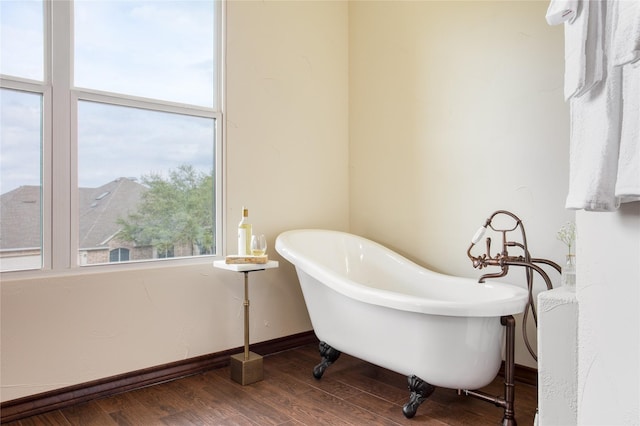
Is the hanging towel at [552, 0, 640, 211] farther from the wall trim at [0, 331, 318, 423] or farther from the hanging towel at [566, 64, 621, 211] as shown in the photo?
the wall trim at [0, 331, 318, 423]

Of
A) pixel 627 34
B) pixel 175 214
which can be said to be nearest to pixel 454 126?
pixel 175 214

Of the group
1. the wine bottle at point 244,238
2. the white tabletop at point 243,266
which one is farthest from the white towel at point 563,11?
the wine bottle at point 244,238

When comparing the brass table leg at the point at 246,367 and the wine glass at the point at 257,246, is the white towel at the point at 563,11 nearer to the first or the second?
the wine glass at the point at 257,246

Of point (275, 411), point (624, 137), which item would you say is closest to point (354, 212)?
point (275, 411)

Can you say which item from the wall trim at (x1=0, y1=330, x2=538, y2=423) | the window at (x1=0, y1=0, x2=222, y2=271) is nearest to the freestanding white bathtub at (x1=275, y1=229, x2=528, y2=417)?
the wall trim at (x1=0, y1=330, x2=538, y2=423)

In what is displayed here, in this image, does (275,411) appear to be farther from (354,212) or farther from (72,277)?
(354,212)

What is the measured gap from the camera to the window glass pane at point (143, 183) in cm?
236

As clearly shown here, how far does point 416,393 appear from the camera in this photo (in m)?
2.05

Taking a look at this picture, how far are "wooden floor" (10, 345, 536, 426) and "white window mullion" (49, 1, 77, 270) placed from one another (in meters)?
0.75

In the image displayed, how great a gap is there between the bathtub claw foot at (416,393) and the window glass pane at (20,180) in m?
1.80

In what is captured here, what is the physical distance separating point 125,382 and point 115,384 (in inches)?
2.0

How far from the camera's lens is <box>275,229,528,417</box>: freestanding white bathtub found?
190 centimetres

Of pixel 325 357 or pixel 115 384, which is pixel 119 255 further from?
pixel 325 357

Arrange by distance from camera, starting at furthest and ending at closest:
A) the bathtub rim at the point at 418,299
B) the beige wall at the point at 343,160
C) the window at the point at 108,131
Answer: the beige wall at the point at 343,160, the window at the point at 108,131, the bathtub rim at the point at 418,299
